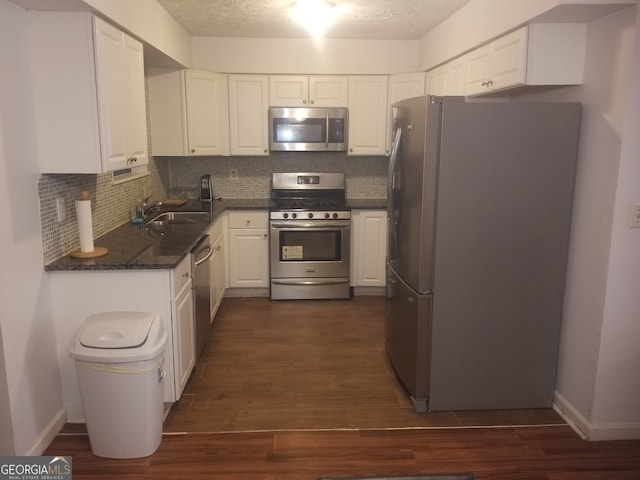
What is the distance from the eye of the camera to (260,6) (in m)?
3.64

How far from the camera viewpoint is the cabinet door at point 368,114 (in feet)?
15.9

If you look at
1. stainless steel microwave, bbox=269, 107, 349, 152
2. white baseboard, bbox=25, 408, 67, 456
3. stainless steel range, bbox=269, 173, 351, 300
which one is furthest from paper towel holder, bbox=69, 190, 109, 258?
stainless steel microwave, bbox=269, 107, 349, 152

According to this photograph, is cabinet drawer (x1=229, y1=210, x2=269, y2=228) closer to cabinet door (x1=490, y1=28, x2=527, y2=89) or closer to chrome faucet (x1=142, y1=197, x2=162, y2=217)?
chrome faucet (x1=142, y1=197, x2=162, y2=217)

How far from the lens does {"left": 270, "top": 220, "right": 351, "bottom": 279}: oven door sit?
477 centimetres

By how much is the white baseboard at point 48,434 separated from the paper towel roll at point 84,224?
882 mm

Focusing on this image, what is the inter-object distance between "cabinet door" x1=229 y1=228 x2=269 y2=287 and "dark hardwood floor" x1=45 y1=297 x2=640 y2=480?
1.31 metres

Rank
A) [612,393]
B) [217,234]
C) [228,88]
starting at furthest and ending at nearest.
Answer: [228,88] → [217,234] → [612,393]

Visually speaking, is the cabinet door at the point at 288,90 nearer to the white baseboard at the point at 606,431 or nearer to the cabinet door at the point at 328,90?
the cabinet door at the point at 328,90

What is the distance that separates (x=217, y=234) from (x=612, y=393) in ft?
10.1

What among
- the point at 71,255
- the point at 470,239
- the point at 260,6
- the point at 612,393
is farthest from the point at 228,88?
the point at 612,393

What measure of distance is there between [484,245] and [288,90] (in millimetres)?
2791

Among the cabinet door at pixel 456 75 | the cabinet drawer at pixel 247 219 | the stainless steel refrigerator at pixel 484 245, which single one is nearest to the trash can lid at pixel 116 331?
the stainless steel refrigerator at pixel 484 245

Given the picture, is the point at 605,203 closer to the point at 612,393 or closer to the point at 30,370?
the point at 612,393

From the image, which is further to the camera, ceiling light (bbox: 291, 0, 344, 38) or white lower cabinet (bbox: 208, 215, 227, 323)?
white lower cabinet (bbox: 208, 215, 227, 323)
